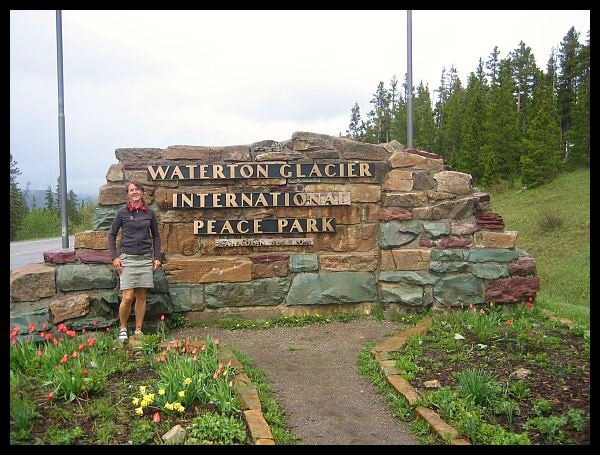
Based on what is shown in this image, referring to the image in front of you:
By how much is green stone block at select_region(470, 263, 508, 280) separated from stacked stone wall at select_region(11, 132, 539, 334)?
0.01 meters

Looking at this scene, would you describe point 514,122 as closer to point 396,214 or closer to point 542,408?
point 396,214

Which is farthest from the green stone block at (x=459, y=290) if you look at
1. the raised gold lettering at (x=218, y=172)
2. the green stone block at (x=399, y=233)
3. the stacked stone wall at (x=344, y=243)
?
the raised gold lettering at (x=218, y=172)

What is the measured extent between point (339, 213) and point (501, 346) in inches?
102

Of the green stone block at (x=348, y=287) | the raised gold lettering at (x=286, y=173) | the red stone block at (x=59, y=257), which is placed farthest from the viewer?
the green stone block at (x=348, y=287)

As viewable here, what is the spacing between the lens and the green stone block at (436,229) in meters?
6.27

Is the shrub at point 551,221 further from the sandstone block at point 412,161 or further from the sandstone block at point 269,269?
the sandstone block at point 269,269

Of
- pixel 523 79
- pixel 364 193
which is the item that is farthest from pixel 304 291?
pixel 523 79

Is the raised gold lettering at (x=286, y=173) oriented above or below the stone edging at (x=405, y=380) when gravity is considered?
above

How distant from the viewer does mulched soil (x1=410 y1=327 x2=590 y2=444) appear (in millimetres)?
3279

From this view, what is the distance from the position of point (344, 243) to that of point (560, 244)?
2.85 metres

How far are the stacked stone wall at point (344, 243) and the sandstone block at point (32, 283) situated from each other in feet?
4.02

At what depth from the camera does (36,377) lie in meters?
3.77
